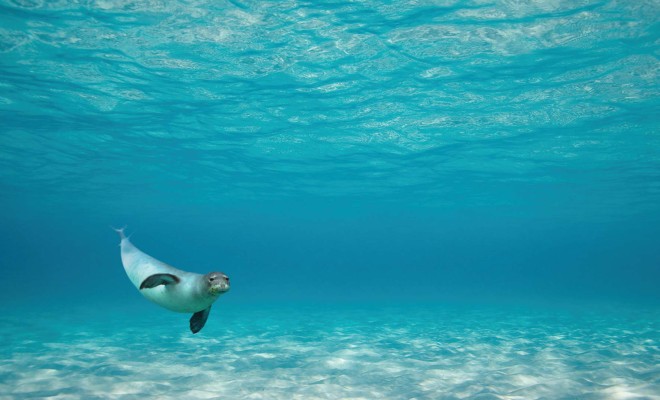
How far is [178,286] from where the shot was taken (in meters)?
3.13

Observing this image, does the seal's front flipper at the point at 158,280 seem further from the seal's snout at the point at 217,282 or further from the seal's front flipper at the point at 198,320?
the seal's front flipper at the point at 198,320

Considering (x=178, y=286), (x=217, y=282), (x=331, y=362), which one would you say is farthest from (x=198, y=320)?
(x=331, y=362)

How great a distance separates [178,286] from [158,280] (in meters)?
0.18

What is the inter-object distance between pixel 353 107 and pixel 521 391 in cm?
1276

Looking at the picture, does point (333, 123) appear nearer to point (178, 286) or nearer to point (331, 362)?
point (331, 362)

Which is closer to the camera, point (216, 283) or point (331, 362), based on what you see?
point (216, 283)

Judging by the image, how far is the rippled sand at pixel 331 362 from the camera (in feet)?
23.5

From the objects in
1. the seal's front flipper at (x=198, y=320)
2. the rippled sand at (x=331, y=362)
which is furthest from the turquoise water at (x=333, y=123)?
the seal's front flipper at (x=198, y=320)

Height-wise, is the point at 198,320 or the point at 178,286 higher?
the point at 178,286

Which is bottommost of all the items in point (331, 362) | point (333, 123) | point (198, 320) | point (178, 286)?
point (331, 362)

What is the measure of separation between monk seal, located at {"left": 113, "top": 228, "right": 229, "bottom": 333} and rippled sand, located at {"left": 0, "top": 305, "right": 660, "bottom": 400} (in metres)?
4.36

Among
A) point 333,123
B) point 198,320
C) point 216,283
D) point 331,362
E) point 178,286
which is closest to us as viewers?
point 216,283

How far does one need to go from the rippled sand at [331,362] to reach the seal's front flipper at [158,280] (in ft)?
15.6

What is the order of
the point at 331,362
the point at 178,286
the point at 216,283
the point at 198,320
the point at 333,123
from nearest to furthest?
the point at 216,283
the point at 178,286
the point at 198,320
the point at 331,362
the point at 333,123
